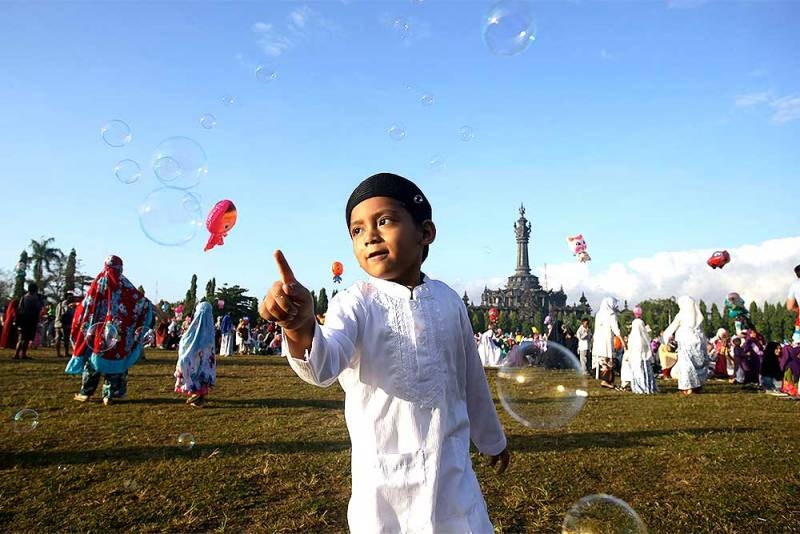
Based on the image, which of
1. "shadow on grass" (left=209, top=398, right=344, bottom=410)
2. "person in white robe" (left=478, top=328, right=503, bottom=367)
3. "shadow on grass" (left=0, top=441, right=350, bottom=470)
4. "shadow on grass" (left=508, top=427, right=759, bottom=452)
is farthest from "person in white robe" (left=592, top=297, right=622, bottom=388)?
"shadow on grass" (left=0, top=441, right=350, bottom=470)

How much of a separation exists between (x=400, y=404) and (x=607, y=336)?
Answer: 14.2m

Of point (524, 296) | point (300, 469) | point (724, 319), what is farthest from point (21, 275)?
point (524, 296)

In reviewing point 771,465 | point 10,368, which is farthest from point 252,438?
A: point 10,368

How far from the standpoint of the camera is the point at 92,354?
9.07m

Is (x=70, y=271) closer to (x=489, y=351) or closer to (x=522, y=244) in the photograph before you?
(x=489, y=351)

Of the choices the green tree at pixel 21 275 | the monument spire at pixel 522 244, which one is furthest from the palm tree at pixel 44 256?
the monument spire at pixel 522 244

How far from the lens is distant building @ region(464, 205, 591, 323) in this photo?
11519 centimetres

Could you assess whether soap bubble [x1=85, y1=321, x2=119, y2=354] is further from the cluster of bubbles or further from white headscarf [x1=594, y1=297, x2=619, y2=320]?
white headscarf [x1=594, y1=297, x2=619, y2=320]

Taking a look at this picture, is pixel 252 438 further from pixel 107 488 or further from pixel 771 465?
pixel 771 465

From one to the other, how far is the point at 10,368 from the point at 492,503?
14152 mm

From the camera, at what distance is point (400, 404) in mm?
2033

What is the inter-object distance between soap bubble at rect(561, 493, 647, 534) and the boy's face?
2577mm

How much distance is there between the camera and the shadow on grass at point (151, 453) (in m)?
5.41

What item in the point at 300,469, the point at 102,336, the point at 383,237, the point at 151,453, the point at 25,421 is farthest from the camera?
the point at 102,336
